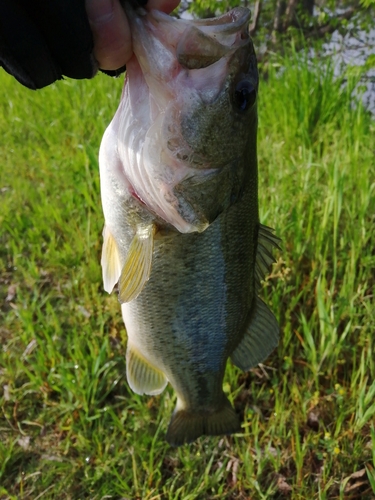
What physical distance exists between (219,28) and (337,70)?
3.96 meters

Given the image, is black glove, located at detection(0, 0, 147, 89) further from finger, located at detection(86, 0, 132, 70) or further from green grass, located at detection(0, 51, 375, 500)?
green grass, located at detection(0, 51, 375, 500)

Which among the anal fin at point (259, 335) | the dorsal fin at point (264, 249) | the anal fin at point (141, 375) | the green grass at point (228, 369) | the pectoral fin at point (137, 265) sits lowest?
the green grass at point (228, 369)

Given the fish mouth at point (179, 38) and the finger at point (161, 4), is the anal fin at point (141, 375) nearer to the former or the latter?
the fish mouth at point (179, 38)

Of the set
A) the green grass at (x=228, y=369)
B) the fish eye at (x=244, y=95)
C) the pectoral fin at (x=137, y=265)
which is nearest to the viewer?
the fish eye at (x=244, y=95)

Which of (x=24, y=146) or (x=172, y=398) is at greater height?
(x=24, y=146)

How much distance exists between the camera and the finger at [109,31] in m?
1.07

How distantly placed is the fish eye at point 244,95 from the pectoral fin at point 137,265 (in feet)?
1.45

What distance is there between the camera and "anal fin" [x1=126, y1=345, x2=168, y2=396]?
191 cm

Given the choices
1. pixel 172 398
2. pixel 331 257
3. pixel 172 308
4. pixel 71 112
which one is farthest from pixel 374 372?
pixel 71 112

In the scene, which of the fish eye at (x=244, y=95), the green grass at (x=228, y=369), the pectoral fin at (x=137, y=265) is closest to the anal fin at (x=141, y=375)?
the green grass at (x=228, y=369)

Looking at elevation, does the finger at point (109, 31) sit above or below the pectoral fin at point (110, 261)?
above

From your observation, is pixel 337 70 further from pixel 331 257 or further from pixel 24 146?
pixel 24 146

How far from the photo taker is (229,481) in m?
2.08

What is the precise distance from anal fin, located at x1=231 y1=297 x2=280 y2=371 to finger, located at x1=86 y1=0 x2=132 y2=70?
1026 mm
